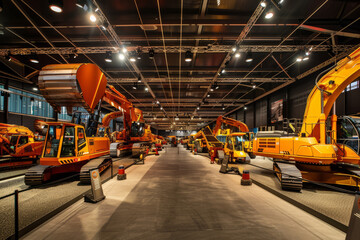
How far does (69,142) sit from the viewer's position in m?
6.75

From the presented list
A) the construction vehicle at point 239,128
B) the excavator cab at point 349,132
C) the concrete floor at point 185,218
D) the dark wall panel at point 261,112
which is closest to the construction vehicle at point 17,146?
the concrete floor at point 185,218

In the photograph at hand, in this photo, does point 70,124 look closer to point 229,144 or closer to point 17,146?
point 17,146

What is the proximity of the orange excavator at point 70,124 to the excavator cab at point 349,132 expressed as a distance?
885 centimetres

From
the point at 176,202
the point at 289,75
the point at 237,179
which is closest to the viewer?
the point at 176,202

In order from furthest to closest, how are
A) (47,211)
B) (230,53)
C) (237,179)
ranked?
(230,53), (237,179), (47,211)

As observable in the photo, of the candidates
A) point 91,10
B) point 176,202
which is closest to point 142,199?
point 176,202

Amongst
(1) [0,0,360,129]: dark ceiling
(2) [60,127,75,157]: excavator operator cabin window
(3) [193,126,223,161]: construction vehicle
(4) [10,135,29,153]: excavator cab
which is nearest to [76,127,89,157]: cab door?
(2) [60,127,75,157]: excavator operator cabin window

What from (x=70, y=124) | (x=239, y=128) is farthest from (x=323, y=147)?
(x=70, y=124)

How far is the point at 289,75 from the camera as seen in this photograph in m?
13.8

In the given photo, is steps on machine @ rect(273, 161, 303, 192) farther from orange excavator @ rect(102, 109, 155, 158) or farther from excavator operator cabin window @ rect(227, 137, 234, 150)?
orange excavator @ rect(102, 109, 155, 158)

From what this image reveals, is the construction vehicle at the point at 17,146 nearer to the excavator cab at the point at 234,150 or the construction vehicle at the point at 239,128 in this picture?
the excavator cab at the point at 234,150

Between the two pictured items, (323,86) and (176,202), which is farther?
(323,86)

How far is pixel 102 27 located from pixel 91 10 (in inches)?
53.3

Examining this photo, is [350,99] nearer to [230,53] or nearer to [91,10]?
[230,53]
